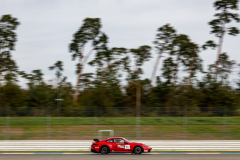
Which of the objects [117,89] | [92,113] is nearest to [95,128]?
[92,113]

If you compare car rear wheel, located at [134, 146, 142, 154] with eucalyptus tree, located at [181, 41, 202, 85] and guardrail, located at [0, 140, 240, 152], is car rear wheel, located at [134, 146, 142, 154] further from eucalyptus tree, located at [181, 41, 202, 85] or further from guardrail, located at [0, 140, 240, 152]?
eucalyptus tree, located at [181, 41, 202, 85]

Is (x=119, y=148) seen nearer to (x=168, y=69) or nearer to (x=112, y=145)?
(x=112, y=145)

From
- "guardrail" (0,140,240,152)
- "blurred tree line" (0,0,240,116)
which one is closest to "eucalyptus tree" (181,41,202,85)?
"blurred tree line" (0,0,240,116)

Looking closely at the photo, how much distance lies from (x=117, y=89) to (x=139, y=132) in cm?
1913

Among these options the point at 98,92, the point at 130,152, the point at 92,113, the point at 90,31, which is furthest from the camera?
the point at 90,31

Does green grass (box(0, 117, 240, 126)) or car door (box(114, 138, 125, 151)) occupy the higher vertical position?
green grass (box(0, 117, 240, 126))

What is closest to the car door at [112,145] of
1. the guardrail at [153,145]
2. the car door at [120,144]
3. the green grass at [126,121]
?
the car door at [120,144]

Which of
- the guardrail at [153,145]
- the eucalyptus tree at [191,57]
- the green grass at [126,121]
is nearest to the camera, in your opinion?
the guardrail at [153,145]

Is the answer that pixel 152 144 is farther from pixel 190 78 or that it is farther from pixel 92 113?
pixel 190 78

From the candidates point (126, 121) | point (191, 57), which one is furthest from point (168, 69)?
point (126, 121)

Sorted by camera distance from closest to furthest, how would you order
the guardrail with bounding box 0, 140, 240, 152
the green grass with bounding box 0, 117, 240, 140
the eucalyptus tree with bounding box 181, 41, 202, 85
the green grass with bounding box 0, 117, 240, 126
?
the guardrail with bounding box 0, 140, 240, 152 < the green grass with bounding box 0, 117, 240, 140 < the green grass with bounding box 0, 117, 240, 126 < the eucalyptus tree with bounding box 181, 41, 202, 85

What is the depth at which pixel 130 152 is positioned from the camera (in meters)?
15.3

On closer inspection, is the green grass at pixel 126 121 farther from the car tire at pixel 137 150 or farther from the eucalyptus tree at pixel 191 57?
the eucalyptus tree at pixel 191 57

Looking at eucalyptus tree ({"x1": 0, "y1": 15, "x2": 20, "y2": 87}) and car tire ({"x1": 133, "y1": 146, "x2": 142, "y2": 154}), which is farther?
eucalyptus tree ({"x1": 0, "y1": 15, "x2": 20, "y2": 87})
